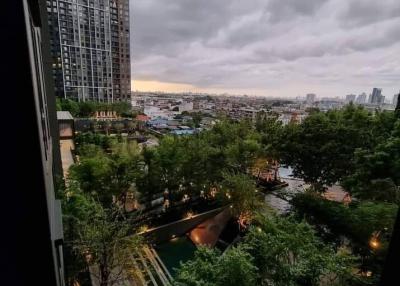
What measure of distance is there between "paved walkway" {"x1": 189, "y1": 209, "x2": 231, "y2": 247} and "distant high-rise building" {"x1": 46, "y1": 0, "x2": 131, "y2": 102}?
4395 centimetres

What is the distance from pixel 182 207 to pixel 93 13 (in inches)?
1922

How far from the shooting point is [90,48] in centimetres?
4712

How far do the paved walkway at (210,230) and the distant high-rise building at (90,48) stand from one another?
4395 cm

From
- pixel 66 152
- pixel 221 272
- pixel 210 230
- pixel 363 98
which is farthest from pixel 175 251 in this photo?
pixel 363 98

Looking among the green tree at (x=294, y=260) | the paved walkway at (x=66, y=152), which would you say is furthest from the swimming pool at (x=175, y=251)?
the paved walkway at (x=66, y=152)

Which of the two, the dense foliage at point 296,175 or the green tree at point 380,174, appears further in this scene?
the green tree at point 380,174

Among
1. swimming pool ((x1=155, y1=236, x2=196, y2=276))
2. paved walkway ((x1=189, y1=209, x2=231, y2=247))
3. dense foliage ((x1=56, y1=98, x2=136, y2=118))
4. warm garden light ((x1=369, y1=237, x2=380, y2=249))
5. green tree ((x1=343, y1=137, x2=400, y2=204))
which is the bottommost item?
swimming pool ((x1=155, y1=236, x2=196, y2=276))

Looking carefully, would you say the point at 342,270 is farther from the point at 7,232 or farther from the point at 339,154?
the point at 339,154

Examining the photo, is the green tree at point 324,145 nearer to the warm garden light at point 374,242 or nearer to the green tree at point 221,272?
the warm garden light at point 374,242

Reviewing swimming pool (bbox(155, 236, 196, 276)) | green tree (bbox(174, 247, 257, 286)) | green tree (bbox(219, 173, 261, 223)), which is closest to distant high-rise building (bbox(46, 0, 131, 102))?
swimming pool (bbox(155, 236, 196, 276))

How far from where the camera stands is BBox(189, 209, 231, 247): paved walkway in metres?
10.8

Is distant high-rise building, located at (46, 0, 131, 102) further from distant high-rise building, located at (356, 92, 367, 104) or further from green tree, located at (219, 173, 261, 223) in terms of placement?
distant high-rise building, located at (356, 92, 367, 104)

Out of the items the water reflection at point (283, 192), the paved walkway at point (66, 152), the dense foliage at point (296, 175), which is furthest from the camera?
the paved walkway at point (66, 152)

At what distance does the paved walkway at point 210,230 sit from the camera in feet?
35.6
